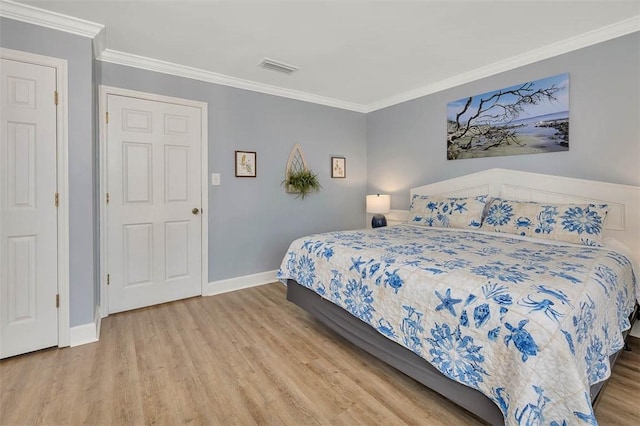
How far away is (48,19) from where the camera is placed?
7.29ft

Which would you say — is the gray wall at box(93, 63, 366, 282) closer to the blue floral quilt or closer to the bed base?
the bed base

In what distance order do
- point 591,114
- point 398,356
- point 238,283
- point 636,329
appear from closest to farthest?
point 398,356, point 636,329, point 591,114, point 238,283

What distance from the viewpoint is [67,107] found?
7.57 ft

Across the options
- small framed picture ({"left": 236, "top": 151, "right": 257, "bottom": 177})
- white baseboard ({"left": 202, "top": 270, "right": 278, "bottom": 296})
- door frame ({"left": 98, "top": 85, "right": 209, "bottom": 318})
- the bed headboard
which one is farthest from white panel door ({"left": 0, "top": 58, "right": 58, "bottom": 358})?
the bed headboard

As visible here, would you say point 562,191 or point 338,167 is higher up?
point 338,167

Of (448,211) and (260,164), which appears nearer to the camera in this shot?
(448,211)

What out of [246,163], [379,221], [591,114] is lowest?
[379,221]

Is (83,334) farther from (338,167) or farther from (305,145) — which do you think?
(338,167)

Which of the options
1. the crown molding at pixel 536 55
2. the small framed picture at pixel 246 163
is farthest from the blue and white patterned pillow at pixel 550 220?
the small framed picture at pixel 246 163

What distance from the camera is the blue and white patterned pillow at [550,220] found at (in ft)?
7.76

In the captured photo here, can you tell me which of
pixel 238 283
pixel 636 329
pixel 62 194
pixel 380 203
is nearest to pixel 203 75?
pixel 62 194

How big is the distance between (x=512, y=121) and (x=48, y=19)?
4.03 metres

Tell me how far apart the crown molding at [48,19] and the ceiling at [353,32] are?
0.04 meters

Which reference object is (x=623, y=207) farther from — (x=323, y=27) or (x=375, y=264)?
(x=323, y=27)
